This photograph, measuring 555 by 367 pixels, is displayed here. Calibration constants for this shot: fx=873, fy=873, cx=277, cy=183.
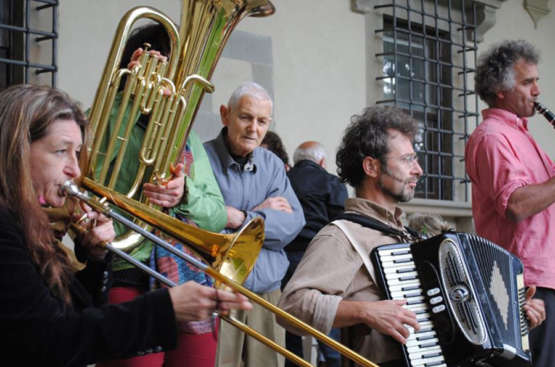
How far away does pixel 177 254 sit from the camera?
2.17 m

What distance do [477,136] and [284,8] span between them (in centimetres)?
290

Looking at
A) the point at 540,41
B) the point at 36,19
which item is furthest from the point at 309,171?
the point at 540,41

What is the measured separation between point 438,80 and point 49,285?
6.21m

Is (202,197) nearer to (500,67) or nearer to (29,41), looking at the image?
(500,67)

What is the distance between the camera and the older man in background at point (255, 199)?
3.71 meters

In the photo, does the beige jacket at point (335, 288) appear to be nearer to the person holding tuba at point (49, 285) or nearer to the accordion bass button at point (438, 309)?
the accordion bass button at point (438, 309)

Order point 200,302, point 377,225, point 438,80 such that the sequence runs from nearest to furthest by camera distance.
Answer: point 200,302
point 377,225
point 438,80

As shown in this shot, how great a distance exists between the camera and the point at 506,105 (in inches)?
165

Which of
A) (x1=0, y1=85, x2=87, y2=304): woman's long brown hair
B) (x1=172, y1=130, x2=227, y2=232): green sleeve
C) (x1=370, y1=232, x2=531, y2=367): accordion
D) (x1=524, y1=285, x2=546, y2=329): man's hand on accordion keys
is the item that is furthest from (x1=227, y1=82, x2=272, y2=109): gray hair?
(x1=0, y1=85, x2=87, y2=304): woman's long brown hair

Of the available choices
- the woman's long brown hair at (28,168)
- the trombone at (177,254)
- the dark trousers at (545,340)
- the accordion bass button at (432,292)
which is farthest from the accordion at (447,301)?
the woman's long brown hair at (28,168)

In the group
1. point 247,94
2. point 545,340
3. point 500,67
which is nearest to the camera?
point 545,340

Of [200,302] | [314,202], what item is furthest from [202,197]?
[314,202]

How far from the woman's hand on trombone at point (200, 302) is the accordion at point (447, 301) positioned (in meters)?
0.89

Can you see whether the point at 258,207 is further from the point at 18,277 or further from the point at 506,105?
the point at 18,277
